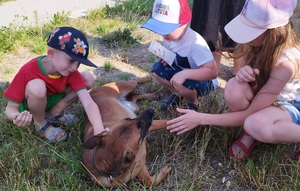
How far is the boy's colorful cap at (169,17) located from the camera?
3453mm

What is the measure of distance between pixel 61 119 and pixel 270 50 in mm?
2004

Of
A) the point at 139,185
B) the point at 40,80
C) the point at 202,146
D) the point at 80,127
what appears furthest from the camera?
the point at 80,127

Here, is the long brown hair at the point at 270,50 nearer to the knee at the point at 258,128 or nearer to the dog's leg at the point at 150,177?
the knee at the point at 258,128

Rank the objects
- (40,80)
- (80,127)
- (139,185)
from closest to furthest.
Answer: (139,185)
(40,80)
(80,127)

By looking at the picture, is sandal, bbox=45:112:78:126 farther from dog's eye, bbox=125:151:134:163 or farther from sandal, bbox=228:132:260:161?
sandal, bbox=228:132:260:161

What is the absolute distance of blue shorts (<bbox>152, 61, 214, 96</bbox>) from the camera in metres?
3.85

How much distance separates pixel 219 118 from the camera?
308 cm

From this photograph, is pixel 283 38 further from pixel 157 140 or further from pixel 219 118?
pixel 157 140

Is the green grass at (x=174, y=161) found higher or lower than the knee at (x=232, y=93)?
lower

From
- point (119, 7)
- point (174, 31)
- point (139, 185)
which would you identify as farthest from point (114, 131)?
point (119, 7)

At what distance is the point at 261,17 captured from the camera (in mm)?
2650

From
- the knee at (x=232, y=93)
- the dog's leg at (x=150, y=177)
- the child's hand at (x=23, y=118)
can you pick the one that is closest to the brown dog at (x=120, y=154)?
the dog's leg at (x=150, y=177)

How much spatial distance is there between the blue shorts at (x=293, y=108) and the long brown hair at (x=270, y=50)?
0.27 meters

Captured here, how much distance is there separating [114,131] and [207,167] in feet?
2.58
